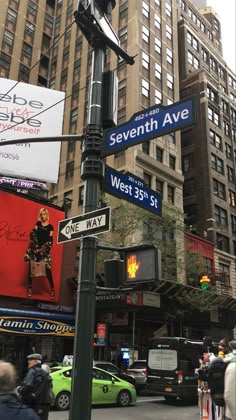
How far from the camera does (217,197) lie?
165ft

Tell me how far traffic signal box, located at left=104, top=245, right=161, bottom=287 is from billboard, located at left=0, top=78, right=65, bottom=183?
2252 cm

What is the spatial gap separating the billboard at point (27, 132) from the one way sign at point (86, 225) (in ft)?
71.9

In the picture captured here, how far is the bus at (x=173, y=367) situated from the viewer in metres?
17.6

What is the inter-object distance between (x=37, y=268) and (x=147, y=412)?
12.4 meters

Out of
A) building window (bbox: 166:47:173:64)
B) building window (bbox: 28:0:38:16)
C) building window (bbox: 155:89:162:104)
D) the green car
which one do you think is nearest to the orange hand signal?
the green car

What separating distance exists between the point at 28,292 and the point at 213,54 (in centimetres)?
5348

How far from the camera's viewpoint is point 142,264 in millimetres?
5793

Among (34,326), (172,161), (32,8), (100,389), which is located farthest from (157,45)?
(100,389)

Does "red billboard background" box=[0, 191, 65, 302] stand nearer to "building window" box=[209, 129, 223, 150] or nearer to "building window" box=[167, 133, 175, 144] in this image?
"building window" box=[167, 133, 175, 144]

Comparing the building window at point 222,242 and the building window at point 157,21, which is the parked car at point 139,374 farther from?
the building window at point 157,21

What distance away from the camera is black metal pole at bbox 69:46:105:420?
5.20 metres

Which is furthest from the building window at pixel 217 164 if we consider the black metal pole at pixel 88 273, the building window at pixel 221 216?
the black metal pole at pixel 88 273

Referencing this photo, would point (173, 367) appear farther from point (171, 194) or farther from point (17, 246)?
point (171, 194)

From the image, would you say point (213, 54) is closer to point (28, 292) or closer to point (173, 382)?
point (28, 292)
